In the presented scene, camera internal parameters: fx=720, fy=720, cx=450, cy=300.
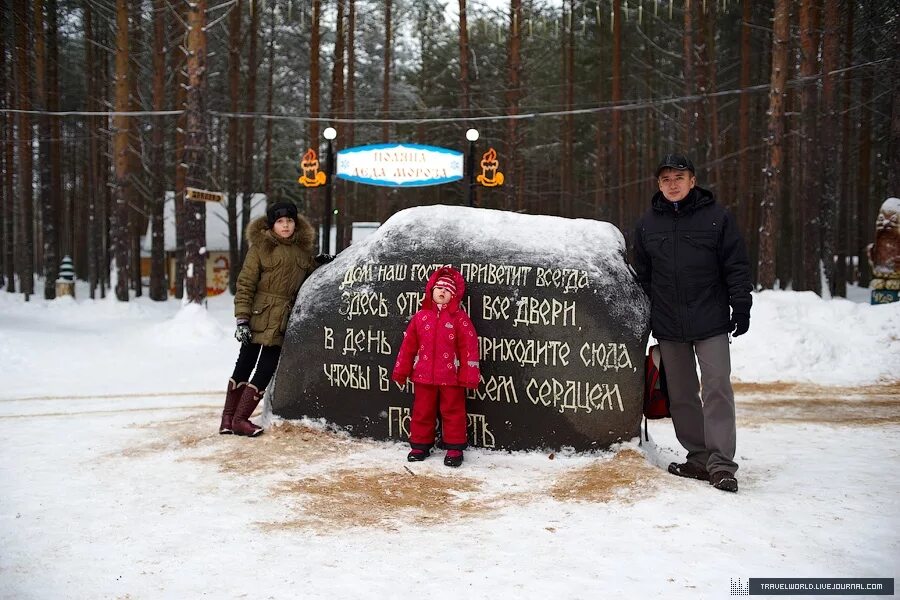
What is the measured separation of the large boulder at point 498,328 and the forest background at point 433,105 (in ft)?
18.9

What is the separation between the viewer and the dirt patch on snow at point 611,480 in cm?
437

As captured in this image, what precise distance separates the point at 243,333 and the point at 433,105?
75.7 feet

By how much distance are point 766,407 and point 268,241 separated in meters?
5.52

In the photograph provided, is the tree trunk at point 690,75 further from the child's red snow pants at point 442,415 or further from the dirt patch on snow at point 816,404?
the child's red snow pants at point 442,415

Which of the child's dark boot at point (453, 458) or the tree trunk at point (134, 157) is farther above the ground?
the tree trunk at point (134, 157)

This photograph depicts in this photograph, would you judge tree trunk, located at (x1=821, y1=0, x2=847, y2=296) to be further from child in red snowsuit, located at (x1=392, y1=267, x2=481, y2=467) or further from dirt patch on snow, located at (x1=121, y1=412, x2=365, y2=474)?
dirt patch on snow, located at (x1=121, y1=412, x2=365, y2=474)

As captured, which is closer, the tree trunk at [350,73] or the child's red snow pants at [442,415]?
the child's red snow pants at [442,415]

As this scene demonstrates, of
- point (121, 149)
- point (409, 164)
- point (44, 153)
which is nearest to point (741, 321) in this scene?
point (409, 164)

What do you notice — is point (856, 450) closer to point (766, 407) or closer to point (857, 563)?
point (766, 407)

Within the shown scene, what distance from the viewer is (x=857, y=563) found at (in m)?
3.31

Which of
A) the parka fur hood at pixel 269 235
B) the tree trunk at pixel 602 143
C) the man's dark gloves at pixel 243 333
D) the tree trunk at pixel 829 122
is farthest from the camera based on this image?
the tree trunk at pixel 602 143

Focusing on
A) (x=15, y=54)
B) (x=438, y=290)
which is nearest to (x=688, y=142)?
(x=438, y=290)

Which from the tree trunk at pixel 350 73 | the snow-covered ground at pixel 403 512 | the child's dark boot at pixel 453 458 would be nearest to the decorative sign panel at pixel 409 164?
the snow-covered ground at pixel 403 512

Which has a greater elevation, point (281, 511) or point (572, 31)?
point (572, 31)
